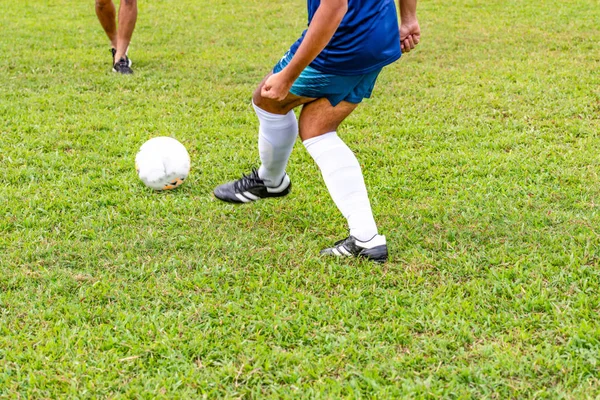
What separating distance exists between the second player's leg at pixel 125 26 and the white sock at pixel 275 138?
151 inches

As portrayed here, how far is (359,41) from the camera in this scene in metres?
2.79

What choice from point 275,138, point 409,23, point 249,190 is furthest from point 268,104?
point 409,23

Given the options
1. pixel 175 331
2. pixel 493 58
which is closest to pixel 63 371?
pixel 175 331

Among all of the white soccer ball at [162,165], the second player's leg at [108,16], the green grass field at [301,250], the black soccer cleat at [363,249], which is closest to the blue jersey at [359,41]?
the black soccer cleat at [363,249]

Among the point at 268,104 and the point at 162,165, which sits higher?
the point at 268,104

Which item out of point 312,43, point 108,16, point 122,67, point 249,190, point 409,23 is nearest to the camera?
point 312,43

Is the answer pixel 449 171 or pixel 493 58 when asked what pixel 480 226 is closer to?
pixel 449 171

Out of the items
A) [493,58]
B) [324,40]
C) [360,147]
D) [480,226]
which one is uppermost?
[324,40]

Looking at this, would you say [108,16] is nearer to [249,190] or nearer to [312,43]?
[249,190]

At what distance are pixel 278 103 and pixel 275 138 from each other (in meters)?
0.22

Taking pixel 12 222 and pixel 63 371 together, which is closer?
pixel 63 371

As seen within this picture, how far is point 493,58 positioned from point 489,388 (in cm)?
549

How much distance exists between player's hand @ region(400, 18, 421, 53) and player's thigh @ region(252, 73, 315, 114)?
1.95ft

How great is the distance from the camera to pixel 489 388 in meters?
2.18
